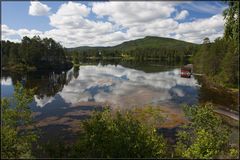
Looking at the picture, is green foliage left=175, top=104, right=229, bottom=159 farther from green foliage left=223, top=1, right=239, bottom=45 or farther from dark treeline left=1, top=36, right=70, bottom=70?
dark treeline left=1, top=36, right=70, bottom=70

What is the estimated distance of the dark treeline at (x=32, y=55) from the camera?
459 feet

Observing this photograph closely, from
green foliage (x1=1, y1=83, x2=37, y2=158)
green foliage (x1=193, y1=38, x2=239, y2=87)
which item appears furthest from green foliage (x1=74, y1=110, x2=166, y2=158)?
green foliage (x1=193, y1=38, x2=239, y2=87)

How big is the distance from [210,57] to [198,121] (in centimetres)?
8647

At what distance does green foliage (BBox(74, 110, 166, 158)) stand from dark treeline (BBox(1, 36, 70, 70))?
12232cm

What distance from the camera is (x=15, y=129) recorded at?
59.7ft

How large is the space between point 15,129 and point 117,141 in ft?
20.9

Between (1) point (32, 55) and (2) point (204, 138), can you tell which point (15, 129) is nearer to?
(2) point (204, 138)

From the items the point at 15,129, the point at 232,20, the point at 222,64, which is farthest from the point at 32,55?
the point at 232,20

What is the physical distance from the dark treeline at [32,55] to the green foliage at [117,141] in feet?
401

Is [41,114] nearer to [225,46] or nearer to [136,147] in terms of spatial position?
[136,147]

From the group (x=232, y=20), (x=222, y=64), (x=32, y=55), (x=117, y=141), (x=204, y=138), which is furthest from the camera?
(x=32, y=55)

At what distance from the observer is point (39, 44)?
15212 cm

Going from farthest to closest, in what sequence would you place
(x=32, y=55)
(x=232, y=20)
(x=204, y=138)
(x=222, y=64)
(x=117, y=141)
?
(x=32, y=55) < (x=222, y=64) < (x=204, y=138) < (x=117, y=141) < (x=232, y=20)

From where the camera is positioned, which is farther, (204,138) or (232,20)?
(204,138)
